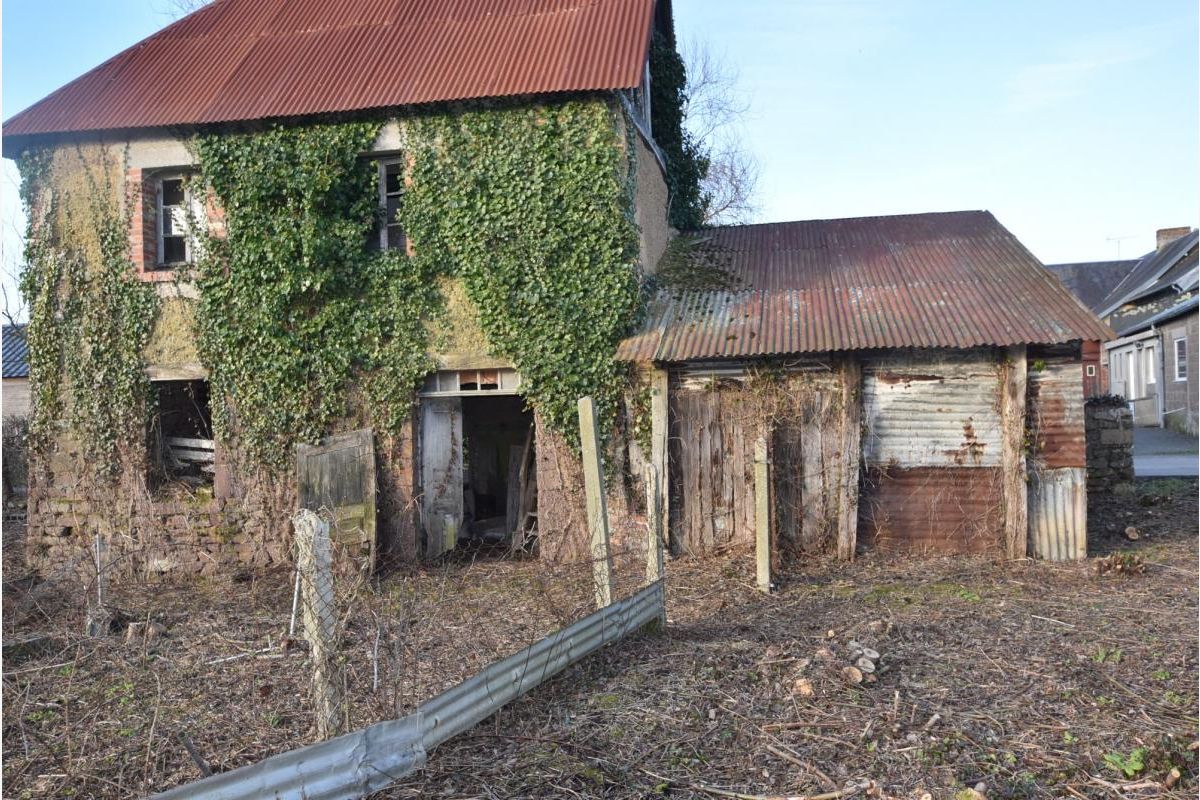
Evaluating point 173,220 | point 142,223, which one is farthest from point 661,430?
point 142,223

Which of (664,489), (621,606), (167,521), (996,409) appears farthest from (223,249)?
(996,409)

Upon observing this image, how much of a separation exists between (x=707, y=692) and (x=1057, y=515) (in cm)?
639

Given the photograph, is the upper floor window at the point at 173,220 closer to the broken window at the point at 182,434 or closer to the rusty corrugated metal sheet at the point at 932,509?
the broken window at the point at 182,434

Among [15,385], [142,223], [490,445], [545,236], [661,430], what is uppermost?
[142,223]

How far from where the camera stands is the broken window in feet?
39.9

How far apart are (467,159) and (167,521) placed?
19.4ft

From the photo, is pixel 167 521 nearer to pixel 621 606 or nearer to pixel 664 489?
pixel 664 489

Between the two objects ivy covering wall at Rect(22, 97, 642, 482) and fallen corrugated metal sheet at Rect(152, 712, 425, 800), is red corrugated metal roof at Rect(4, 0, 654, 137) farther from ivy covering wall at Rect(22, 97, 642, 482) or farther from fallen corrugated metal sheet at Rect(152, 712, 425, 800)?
fallen corrugated metal sheet at Rect(152, 712, 425, 800)

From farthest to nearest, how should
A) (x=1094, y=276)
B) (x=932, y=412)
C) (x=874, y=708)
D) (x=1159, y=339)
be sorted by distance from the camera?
(x=1094, y=276)
(x=1159, y=339)
(x=932, y=412)
(x=874, y=708)

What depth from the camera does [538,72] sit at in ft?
36.2

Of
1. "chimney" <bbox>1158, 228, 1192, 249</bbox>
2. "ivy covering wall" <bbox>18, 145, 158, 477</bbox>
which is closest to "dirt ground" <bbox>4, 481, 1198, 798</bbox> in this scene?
"ivy covering wall" <bbox>18, 145, 158, 477</bbox>

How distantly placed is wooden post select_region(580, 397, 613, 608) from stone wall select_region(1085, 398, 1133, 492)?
9.74 m

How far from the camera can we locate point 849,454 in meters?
10.6

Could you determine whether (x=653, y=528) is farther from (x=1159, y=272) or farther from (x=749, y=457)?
(x=1159, y=272)
